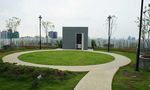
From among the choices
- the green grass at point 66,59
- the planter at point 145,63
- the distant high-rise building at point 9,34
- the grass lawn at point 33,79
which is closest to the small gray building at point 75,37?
the green grass at point 66,59

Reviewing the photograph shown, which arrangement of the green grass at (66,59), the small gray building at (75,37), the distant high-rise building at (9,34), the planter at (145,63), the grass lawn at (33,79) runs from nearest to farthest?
the grass lawn at (33,79) → the planter at (145,63) → the green grass at (66,59) → the small gray building at (75,37) → the distant high-rise building at (9,34)

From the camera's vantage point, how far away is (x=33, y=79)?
27.7ft

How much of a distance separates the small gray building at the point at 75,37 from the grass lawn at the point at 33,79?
47.8ft

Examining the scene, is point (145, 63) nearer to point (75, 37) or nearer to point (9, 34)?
point (75, 37)

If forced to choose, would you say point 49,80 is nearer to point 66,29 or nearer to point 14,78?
point 14,78

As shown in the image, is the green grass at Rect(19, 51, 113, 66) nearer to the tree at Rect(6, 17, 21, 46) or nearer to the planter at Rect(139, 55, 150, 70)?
the planter at Rect(139, 55, 150, 70)

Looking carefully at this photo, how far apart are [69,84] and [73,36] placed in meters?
17.0

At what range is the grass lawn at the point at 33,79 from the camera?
24.6ft

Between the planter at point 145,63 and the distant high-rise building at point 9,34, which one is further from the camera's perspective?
the distant high-rise building at point 9,34

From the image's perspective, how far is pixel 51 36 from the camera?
37.6 metres

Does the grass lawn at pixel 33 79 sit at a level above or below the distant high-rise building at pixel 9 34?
below

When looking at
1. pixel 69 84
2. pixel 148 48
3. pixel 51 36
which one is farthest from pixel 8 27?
pixel 69 84

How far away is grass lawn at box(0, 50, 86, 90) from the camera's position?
7500mm

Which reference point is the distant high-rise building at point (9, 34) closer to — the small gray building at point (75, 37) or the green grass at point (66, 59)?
the small gray building at point (75, 37)
